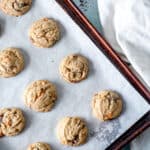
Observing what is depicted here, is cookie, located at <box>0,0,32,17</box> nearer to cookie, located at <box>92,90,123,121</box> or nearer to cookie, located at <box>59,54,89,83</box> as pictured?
cookie, located at <box>59,54,89,83</box>

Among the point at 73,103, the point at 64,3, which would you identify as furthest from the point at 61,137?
the point at 64,3

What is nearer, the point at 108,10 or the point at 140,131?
the point at 140,131

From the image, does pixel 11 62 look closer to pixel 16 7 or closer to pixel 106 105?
pixel 16 7

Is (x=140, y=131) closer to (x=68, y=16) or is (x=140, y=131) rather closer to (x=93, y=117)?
(x=93, y=117)

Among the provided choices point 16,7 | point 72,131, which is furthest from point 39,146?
point 16,7

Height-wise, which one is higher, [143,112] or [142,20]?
[142,20]

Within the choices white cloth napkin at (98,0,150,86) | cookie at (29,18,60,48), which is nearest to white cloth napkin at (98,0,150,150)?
white cloth napkin at (98,0,150,86)
